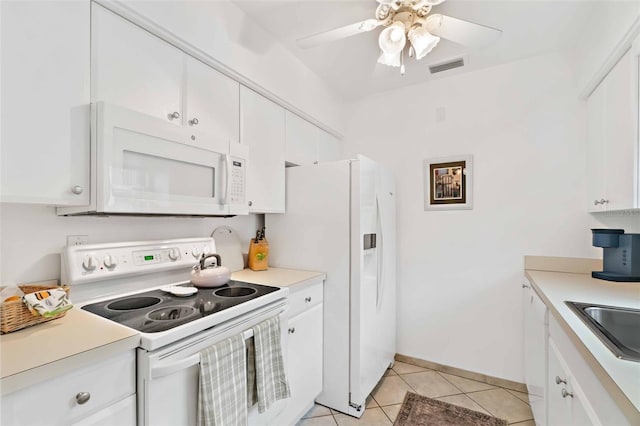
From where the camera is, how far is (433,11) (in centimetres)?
172

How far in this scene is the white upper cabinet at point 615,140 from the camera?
138cm

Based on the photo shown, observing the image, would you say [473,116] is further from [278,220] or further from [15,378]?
[15,378]

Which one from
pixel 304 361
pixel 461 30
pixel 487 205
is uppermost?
pixel 461 30

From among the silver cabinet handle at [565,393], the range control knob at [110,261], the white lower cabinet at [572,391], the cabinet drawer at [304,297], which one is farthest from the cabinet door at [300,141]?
the silver cabinet handle at [565,393]

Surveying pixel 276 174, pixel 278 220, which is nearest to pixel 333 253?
pixel 278 220

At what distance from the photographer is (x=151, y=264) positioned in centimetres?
152

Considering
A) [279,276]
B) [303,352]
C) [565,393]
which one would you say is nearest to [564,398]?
[565,393]

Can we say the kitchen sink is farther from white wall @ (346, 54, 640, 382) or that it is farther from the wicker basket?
the wicker basket

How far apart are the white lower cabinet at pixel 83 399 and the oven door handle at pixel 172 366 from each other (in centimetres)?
7

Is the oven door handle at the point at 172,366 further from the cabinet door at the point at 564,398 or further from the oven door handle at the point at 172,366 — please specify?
the cabinet door at the point at 564,398

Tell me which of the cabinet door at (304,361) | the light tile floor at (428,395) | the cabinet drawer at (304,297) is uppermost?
the cabinet drawer at (304,297)

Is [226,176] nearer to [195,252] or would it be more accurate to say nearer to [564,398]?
[195,252]

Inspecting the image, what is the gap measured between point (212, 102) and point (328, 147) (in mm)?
1380

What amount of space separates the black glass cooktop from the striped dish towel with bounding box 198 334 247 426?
16 cm
